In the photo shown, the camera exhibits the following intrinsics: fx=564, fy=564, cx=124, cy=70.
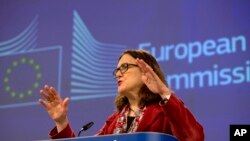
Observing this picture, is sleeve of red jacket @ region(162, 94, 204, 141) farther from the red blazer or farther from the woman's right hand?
the woman's right hand

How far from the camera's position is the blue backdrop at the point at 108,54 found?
375cm

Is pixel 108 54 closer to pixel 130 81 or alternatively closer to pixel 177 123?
pixel 130 81

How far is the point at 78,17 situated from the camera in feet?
15.0

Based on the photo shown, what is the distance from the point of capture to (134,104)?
2564 mm

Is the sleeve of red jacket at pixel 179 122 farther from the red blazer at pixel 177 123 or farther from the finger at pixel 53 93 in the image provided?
the finger at pixel 53 93

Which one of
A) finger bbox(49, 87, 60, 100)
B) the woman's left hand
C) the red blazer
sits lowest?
the red blazer

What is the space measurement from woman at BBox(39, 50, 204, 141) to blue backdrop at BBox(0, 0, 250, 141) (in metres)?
1.24

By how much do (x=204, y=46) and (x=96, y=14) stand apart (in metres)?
1.05

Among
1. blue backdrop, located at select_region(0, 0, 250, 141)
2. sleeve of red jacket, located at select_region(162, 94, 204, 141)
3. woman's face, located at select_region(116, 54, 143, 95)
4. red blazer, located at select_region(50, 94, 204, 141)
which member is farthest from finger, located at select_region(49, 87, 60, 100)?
blue backdrop, located at select_region(0, 0, 250, 141)

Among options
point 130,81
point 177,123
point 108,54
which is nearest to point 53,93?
point 130,81

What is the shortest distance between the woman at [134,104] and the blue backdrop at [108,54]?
1.24 m

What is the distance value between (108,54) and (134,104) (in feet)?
5.85

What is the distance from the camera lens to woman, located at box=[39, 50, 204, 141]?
2236mm

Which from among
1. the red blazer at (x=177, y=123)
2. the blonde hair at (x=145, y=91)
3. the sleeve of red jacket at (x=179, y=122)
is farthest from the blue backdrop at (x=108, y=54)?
the sleeve of red jacket at (x=179, y=122)
